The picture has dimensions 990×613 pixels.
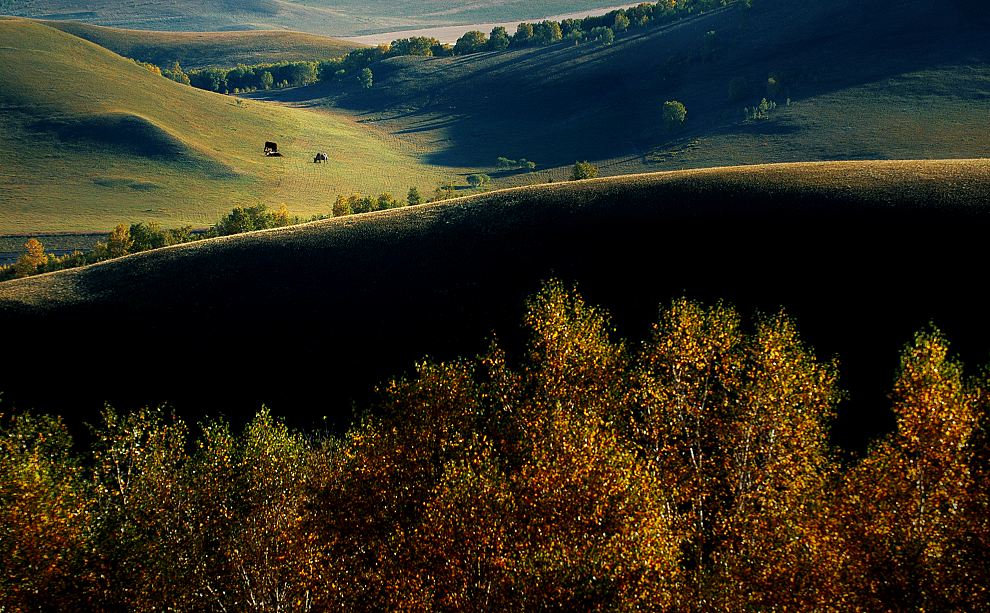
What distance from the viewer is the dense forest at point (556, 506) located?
26.6 m

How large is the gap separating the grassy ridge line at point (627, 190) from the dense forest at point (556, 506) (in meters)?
32.4

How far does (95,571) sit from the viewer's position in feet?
109

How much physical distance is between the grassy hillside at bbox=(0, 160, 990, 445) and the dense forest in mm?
16903

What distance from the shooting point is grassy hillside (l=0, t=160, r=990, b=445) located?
57.2 meters

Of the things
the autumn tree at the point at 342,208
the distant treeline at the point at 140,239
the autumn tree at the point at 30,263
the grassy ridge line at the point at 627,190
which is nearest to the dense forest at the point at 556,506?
the grassy ridge line at the point at 627,190

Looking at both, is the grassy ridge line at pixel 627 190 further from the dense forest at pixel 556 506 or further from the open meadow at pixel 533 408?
the dense forest at pixel 556 506

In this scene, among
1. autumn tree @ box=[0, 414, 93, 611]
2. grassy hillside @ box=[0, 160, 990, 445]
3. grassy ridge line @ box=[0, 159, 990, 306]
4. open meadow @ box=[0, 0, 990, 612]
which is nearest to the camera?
open meadow @ box=[0, 0, 990, 612]

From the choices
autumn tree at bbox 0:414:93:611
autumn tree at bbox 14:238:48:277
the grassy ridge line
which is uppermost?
the grassy ridge line

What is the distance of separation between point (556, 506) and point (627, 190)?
55463 mm

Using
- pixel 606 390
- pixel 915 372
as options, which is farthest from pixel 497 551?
pixel 915 372

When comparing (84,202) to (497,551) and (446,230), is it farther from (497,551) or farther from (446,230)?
(497,551)

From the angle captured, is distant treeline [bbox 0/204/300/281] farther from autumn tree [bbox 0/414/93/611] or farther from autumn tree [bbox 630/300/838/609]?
autumn tree [bbox 630/300/838/609]

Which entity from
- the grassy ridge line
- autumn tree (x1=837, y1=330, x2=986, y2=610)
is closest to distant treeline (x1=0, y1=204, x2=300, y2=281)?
the grassy ridge line

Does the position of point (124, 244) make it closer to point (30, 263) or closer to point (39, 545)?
point (30, 263)
